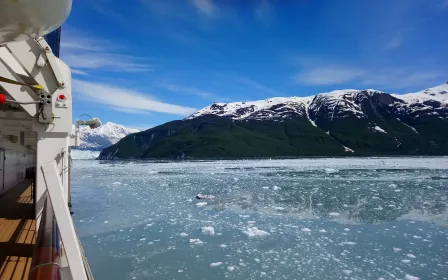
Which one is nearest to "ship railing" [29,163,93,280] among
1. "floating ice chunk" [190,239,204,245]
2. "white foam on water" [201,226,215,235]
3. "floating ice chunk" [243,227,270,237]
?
"floating ice chunk" [190,239,204,245]

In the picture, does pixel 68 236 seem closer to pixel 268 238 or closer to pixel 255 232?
pixel 268 238

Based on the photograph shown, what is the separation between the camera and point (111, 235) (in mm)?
12531

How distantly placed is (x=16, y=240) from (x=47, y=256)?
6.64 metres

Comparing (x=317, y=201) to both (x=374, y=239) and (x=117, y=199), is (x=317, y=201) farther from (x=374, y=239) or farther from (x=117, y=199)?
(x=117, y=199)

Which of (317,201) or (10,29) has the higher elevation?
(10,29)

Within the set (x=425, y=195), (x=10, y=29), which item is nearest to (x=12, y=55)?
(x=10, y=29)

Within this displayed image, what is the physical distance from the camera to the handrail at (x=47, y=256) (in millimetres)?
1706

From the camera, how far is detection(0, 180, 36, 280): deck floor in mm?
5449

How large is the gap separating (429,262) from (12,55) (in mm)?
11888

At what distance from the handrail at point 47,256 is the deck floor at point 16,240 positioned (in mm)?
3589

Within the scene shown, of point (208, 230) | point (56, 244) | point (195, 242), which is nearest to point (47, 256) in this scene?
point (56, 244)

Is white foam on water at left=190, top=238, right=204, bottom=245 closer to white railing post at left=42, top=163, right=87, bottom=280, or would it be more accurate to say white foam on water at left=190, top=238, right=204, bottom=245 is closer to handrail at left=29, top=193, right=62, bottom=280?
white railing post at left=42, top=163, right=87, bottom=280

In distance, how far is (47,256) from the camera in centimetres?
192

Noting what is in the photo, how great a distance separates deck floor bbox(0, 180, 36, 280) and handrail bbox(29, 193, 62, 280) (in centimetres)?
359
